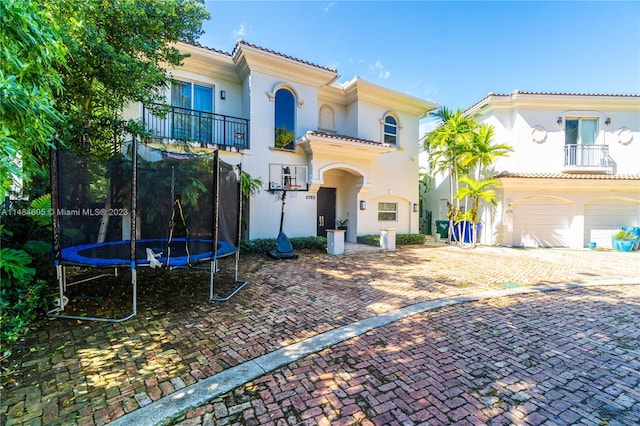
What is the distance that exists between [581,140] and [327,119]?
13996 millimetres

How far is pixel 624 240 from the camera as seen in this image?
507 inches

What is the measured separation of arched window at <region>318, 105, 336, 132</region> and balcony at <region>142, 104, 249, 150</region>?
12.9 ft

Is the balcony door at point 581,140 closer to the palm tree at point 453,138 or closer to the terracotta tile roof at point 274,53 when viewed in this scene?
the palm tree at point 453,138

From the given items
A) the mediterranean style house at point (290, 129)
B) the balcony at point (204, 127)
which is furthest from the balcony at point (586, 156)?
the balcony at point (204, 127)

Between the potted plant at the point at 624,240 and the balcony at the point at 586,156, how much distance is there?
133 inches

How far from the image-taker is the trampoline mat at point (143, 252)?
4.41 meters

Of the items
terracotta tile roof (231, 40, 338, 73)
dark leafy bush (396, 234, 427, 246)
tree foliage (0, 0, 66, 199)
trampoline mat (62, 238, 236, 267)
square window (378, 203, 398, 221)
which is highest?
terracotta tile roof (231, 40, 338, 73)

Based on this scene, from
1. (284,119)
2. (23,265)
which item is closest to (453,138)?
(284,119)

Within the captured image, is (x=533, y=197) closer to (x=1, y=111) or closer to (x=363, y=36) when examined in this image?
(x=363, y=36)

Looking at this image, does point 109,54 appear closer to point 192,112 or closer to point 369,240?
point 192,112

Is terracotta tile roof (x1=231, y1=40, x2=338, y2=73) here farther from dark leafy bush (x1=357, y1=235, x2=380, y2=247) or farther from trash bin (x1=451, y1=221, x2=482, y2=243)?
trash bin (x1=451, y1=221, x2=482, y2=243)

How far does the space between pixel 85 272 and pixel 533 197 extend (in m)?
18.5

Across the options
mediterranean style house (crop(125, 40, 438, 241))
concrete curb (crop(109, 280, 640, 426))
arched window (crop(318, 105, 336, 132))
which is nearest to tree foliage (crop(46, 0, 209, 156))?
mediterranean style house (crop(125, 40, 438, 241))

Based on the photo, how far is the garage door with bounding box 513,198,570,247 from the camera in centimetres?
1397
